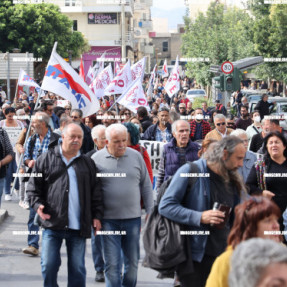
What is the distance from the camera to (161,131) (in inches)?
470

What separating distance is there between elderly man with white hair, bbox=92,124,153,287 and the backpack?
4.26 feet

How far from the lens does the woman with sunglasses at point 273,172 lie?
22.5ft

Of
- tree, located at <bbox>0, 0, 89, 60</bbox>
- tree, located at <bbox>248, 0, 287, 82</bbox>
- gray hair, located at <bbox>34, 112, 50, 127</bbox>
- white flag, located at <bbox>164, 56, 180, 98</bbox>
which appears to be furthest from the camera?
tree, located at <bbox>0, 0, 89, 60</bbox>

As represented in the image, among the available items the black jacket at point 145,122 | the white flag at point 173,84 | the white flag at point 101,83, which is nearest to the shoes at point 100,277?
the black jacket at point 145,122

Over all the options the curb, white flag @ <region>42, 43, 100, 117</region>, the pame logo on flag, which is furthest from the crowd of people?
the pame logo on flag

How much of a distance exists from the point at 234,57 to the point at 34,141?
3704 cm

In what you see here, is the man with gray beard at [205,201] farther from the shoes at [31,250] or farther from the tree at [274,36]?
the tree at [274,36]

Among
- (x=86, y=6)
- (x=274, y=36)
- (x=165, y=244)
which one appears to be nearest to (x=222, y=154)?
(x=165, y=244)

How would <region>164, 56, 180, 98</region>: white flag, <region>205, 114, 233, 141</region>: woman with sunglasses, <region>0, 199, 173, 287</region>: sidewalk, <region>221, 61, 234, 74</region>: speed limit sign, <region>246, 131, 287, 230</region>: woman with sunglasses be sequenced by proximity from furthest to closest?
<region>164, 56, 180, 98</region>: white flag → <region>221, 61, 234, 74</region>: speed limit sign → <region>205, 114, 233, 141</region>: woman with sunglasses → <region>0, 199, 173, 287</region>: sidewalk → <region>246, 131, 287, 230</region>: woman with sunglasses

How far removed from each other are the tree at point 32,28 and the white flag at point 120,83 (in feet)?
115

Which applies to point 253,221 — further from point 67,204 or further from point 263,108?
point 263,108

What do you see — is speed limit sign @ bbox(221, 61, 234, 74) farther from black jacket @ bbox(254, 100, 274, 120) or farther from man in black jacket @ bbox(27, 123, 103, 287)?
man in black jacket @ bbox(27, 123, 103, 287)

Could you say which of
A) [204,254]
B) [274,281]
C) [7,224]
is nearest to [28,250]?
[7,224]

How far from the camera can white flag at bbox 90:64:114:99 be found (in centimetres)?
2139
